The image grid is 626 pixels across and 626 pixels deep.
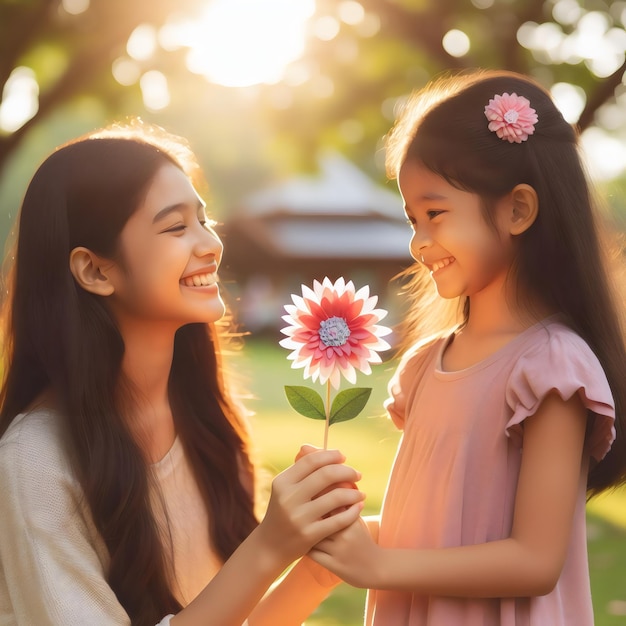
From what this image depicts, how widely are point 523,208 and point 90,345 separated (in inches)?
46.6

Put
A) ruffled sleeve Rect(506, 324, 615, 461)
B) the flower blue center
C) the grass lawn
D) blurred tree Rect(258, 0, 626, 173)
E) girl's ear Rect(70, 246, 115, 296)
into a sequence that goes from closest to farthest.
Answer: ruffled sleeve Rect(506, 324, 615, 461) < the flower blue center < girl's ear Rect(70, 246, 115, 296) < the grass lawn < blurred tree Rect(258, 0, 626, 173)

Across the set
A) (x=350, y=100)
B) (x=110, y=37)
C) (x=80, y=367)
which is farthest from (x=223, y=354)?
(x=350, y=100)

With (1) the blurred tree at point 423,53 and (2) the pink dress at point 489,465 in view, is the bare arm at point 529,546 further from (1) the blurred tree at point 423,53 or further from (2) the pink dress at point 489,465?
(1) the blurred tree at point 423,53

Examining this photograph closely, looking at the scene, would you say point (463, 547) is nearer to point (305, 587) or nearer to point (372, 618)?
point (372, 618)

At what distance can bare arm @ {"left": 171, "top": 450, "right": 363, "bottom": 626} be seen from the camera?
6.72 feet

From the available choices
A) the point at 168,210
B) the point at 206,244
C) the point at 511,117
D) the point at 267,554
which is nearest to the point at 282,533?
the point at 267,554

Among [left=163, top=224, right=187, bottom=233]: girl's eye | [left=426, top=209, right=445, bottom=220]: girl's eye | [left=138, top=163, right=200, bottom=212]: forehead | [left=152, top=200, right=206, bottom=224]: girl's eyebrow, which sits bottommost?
[left=426, top=209, right=445, bottom=220]: girl's eye

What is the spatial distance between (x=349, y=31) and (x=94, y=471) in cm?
754

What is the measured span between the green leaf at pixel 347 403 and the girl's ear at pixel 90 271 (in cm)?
76

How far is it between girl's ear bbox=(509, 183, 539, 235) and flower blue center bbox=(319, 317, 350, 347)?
464 mm

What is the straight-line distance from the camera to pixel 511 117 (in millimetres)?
2129

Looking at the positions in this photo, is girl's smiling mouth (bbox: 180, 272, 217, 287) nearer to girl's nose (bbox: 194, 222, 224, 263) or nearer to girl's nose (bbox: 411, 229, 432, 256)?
girl's nose (bbox: 194, 222, 224, 263)

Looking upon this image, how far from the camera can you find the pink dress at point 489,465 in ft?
6.57

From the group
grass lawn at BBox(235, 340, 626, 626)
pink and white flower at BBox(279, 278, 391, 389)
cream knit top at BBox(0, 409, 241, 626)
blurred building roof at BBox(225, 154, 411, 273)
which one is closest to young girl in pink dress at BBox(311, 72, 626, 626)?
pink and white flower at BBox(279, 278, 391, 389)
